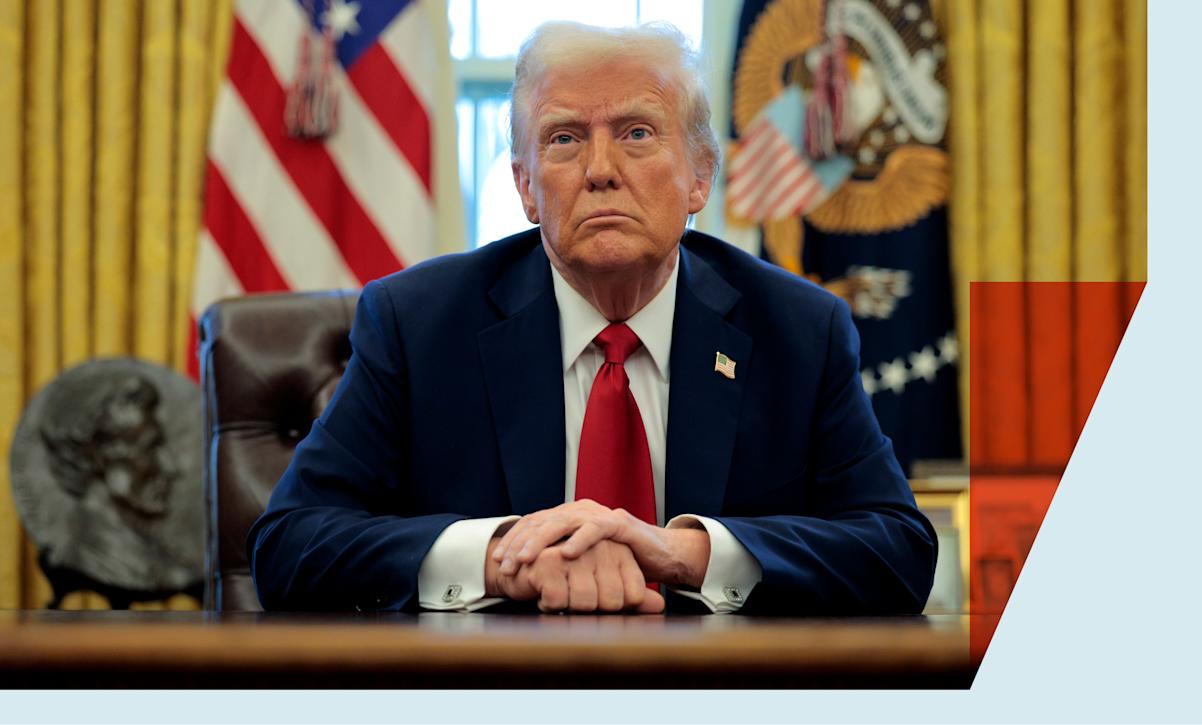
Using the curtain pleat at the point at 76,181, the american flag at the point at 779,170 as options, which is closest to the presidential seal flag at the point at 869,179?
the american flag at the point at 779,170

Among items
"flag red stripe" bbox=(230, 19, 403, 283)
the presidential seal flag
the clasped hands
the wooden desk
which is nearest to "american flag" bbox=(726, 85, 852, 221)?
the presidential seal flag

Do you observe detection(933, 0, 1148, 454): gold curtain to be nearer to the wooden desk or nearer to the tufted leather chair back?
the tufted leather chair back

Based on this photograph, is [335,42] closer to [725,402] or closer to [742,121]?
[742,121]

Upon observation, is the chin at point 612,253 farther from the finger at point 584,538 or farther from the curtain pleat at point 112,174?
the curtain pleat at point 112,174

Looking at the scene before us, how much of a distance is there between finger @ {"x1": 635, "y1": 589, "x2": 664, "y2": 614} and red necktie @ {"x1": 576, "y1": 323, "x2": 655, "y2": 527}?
289mm

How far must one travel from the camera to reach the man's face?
187cm

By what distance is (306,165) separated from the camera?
364 centimetres

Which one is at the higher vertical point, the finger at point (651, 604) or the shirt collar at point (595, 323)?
the shirt collar at point (595, 323)

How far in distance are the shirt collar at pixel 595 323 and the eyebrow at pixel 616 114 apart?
0.24 m

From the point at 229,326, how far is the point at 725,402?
0.89 metres

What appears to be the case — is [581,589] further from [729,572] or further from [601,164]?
[601,164]

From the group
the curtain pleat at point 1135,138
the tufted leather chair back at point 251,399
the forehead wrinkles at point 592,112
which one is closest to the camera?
the forehead wrinkles at point 592,112

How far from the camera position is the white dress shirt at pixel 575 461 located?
1.59 meters

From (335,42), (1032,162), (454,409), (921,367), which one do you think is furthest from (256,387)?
(1032,162)
